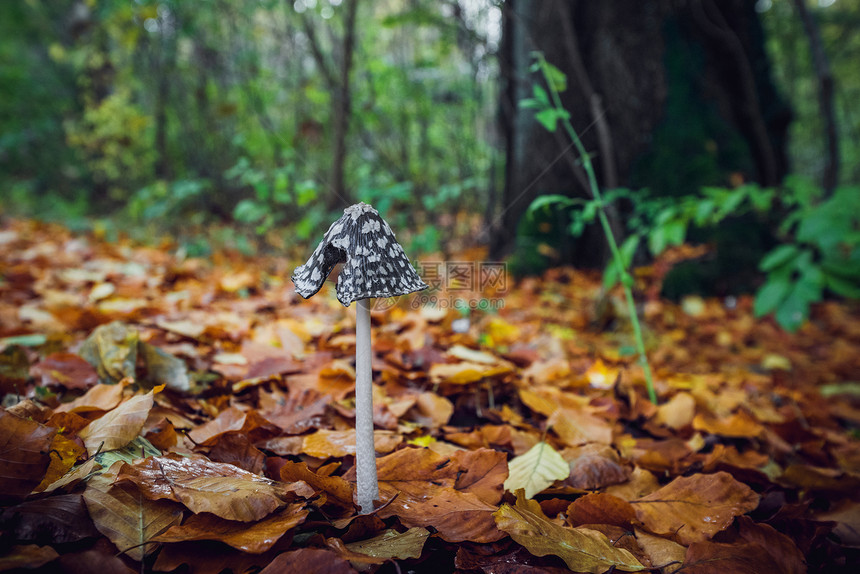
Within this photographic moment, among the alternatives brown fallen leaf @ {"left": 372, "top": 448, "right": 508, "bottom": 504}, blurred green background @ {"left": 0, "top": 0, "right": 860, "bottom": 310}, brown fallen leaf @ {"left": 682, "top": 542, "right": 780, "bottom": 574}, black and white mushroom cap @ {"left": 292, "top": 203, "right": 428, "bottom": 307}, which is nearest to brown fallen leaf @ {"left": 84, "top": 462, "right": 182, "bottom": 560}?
brown fallen leaf @ {"left": 372, "top": 448, "right": 508, "bottom": 504}

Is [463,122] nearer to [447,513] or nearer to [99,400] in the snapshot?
[99,400]

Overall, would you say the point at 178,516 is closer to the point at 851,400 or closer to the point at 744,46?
the point at 851,400

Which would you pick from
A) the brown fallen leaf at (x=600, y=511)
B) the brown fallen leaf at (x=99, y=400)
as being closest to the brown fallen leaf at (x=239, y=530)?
the brown fallen leaf at (x=99, y=400)

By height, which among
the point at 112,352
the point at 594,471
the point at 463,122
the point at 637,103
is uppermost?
the point at 463,122

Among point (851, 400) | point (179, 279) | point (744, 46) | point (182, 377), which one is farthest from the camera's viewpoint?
point (744, 46)

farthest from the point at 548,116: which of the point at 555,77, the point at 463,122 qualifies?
the point at 463,122

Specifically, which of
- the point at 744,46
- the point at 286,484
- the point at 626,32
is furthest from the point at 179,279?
the point at 744,46

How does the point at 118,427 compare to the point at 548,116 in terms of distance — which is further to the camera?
the point at 548,116
